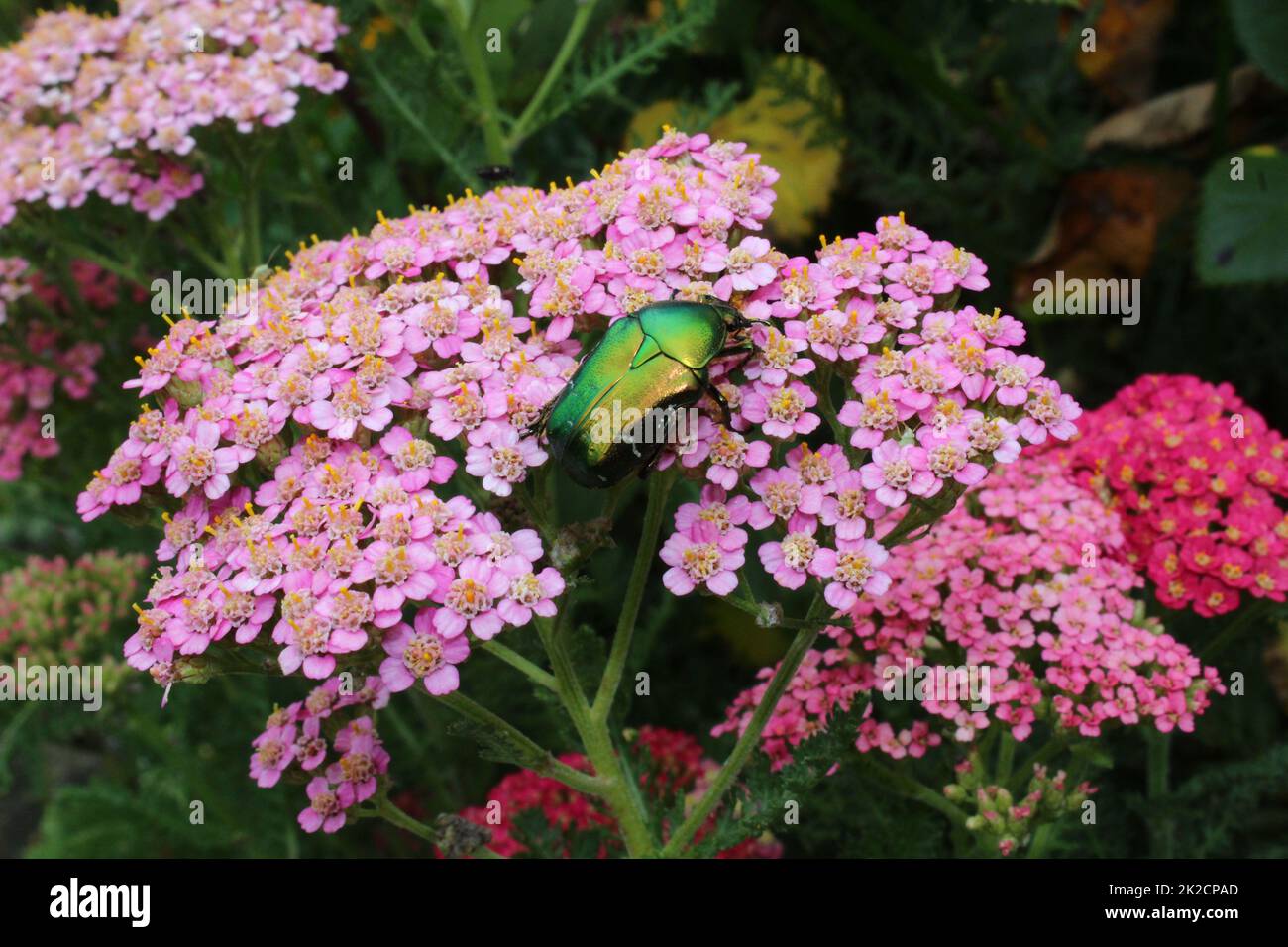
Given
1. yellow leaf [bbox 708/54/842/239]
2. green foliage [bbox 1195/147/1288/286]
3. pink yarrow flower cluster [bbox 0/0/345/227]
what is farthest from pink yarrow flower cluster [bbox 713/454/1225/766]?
pink yarrow flower cluster [bbox 0/0/345/227]

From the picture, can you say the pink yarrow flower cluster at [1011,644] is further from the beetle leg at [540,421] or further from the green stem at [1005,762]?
the beetle leg at [540,421]

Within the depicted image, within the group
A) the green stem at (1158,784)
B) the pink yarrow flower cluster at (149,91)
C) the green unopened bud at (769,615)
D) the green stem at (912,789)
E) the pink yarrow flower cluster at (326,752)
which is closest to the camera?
the green unopened bud at (769,615)

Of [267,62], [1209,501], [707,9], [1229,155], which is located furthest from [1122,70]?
[267,62]

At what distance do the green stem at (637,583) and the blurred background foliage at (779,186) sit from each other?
87 centimetres

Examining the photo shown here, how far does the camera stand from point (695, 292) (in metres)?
1.78

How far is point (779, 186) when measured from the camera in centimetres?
322

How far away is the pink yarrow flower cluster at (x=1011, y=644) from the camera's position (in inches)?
77.4

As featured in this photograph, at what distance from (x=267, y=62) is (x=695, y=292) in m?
1.26

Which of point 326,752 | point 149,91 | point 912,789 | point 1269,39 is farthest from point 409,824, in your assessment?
point 1269,39

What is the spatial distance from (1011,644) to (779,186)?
5.28 ft

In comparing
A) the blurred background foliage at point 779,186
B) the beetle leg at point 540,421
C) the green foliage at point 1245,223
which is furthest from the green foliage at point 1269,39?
the beetle leg at point 540,421

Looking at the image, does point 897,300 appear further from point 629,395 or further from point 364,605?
point 364,605

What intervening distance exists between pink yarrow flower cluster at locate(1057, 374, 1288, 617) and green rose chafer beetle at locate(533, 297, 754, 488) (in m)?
0.93

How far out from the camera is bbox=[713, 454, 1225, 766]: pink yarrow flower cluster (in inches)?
77.4
